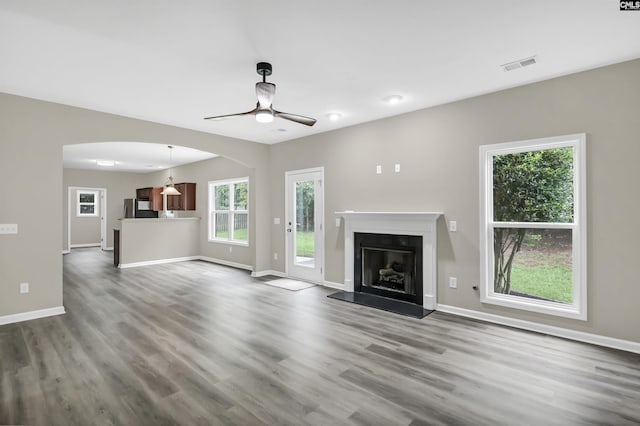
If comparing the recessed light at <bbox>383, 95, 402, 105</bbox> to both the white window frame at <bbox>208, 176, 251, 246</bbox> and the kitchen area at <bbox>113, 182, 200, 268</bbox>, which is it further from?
the kitchen area at <bbox>113, 182, 200, 268</bbox>

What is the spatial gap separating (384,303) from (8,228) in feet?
15.7

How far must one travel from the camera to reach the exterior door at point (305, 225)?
5793mm

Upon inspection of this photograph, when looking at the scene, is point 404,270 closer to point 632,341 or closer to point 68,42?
point 632,341

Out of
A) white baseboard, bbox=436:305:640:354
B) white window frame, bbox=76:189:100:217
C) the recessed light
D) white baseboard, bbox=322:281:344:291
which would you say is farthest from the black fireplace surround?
white window frame, bbox=76:189:100:217

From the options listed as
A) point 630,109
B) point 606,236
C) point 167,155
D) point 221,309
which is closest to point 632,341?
point 606,236

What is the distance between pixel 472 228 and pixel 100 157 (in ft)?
28.6

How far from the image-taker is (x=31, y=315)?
13.0 feet

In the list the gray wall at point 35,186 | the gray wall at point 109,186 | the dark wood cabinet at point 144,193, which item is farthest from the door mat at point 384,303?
the gray wall at point 109,186

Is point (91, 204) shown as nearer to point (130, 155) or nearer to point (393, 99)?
point (130, 155)

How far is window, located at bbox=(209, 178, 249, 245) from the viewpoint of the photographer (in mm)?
7738

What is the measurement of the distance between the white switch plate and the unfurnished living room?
0.03 metres

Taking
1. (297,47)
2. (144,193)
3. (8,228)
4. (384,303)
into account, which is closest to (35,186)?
(8,228)

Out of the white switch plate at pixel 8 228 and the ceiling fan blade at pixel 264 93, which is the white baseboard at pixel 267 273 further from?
the ceiling fan blade at pixel 264 93

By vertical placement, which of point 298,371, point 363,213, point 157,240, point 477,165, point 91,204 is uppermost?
point 477,165
